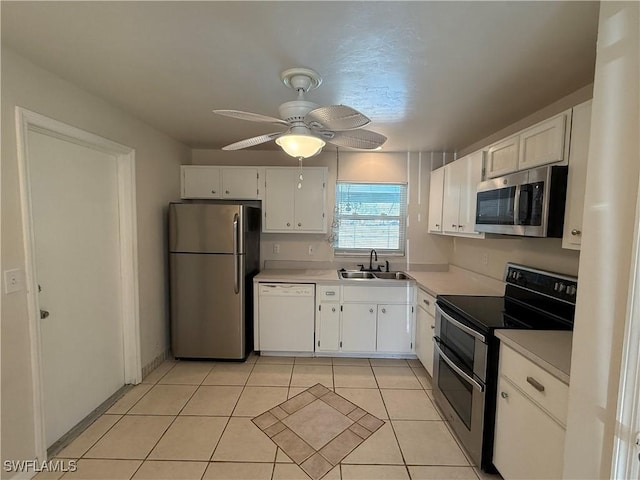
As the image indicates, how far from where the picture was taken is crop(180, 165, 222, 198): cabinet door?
338 centimetres

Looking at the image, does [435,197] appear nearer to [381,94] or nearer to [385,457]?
[381,94]

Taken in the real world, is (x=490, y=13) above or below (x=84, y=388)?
above

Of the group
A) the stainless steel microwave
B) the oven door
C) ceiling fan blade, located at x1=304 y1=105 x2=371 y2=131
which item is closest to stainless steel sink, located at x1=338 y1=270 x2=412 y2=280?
the oven door

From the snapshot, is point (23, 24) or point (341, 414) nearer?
point (23, 24)

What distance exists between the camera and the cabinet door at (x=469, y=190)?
2.44 metres

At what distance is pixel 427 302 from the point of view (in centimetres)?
284

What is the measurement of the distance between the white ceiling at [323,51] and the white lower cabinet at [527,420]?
1500 millimetres

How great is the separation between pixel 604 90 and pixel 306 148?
1218 mm

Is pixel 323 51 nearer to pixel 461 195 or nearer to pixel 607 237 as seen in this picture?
pixel 607 237

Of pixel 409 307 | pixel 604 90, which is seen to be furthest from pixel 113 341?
pixel 604 90

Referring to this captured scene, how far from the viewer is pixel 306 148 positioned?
5.48 feet

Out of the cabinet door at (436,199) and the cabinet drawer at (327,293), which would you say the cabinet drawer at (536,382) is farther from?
the cabinet door at (436,199)

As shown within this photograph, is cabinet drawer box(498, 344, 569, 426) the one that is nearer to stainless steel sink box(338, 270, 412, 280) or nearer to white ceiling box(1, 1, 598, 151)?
white ceiling box(1, 1, 598, 151)

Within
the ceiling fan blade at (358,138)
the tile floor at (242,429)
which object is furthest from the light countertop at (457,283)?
the ceiling fan blade at (358,138)
